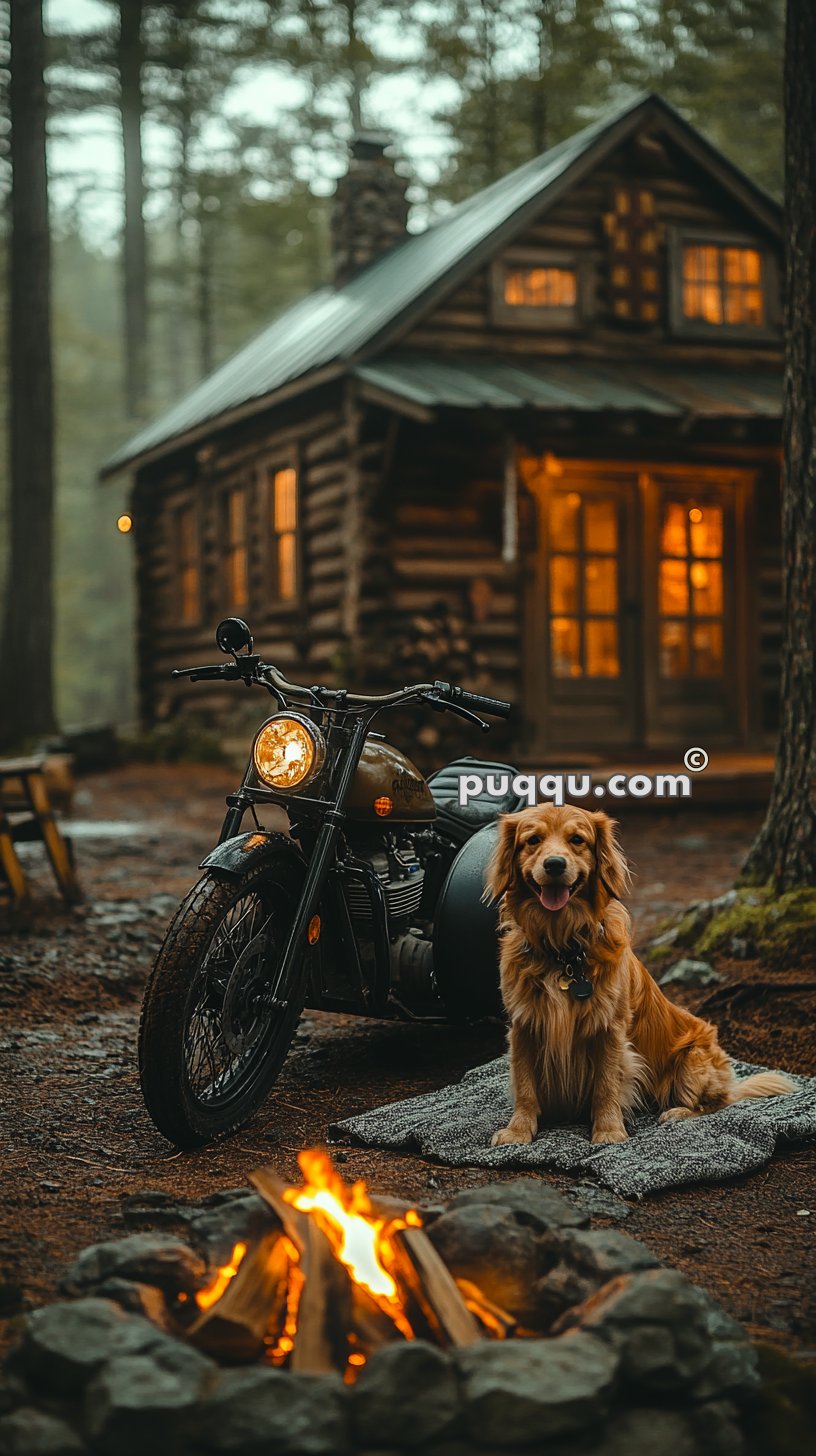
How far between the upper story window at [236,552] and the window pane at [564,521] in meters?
4.39

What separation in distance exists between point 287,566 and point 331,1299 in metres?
12.4

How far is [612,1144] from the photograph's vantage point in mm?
3695

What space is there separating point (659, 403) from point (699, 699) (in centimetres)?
302

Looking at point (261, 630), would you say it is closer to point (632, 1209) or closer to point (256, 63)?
point (632, 1209)

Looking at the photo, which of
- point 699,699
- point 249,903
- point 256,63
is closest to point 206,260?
point 256,63

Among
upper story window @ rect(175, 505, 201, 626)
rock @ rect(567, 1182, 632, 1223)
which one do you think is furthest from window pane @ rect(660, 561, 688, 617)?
rock @ rect(567, 1182, 632, 1223)

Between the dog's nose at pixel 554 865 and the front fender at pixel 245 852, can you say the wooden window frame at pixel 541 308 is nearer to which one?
the front fender at pixel 245 852

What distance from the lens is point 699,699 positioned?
12.6 m

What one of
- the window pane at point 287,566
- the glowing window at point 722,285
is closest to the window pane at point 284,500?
the window pane at point 287,566

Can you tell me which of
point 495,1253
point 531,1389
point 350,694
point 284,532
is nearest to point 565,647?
point 284,532

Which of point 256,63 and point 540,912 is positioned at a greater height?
point 256,63

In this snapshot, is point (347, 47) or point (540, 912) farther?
point (347, 47)

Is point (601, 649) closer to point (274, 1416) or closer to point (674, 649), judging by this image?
point (674, 649)

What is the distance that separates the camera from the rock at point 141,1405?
200 centimetres
